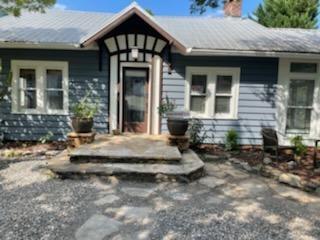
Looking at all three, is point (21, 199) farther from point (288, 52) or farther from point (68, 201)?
point (288, 52)

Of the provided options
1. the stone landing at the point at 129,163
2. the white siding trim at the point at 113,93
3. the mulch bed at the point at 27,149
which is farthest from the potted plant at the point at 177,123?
the mulch bed at the point at 27,149

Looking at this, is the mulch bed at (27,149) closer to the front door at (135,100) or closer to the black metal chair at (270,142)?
the front door at (135,100)

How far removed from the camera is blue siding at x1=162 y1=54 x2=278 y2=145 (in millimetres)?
8594

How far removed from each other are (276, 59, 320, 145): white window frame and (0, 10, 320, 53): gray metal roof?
0.62 metres

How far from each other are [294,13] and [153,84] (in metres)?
15.9

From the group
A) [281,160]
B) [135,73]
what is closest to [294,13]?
[135,73]

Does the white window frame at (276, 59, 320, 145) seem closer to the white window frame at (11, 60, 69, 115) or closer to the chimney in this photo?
the chimney

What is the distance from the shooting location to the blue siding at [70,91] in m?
8.49

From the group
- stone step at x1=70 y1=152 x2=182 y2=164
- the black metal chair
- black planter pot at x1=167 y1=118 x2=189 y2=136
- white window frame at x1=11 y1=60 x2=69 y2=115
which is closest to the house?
white window frame at x1=11 y1=60 x2=69 y2=115

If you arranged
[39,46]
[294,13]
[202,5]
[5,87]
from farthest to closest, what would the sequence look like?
[294,13] < [5,87] < [39,46] < [202,5]

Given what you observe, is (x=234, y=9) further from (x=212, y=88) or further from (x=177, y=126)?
(x=177, y=126)

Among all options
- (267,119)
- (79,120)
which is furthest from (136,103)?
(267,119)

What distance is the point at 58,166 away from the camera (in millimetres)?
5594

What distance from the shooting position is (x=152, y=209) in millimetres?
4199
